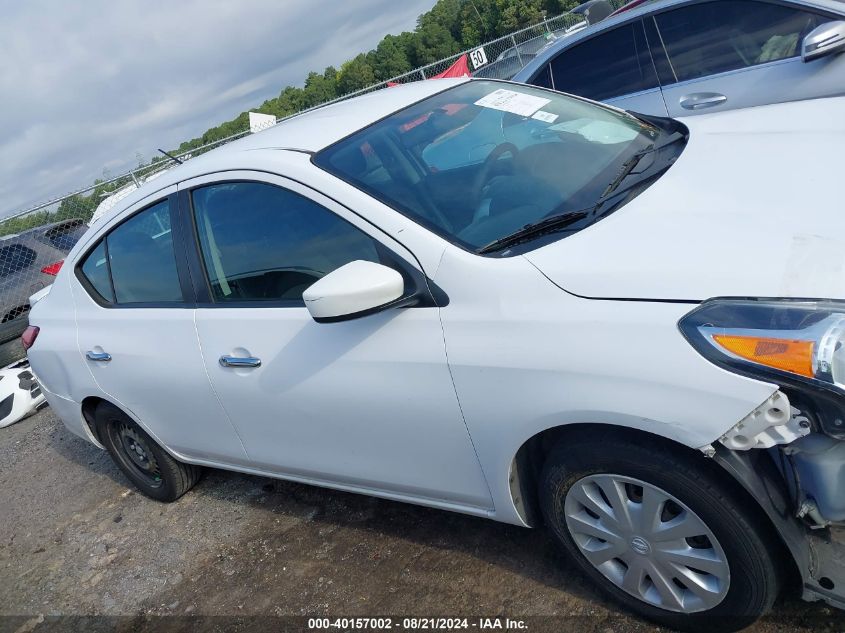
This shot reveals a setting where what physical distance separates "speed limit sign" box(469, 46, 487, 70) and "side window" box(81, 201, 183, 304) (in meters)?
11.5

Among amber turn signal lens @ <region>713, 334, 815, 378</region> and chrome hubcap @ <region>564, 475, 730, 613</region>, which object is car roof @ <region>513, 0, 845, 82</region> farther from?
chrome hubcap @ <region>564, 475, 730, 613</region>

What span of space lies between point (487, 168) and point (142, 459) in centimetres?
264

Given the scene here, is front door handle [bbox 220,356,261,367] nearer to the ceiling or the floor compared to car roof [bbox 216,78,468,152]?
nearer to the floor

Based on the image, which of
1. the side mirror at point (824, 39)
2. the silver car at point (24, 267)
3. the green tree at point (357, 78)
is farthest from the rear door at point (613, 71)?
the green tree at point (357, 78)

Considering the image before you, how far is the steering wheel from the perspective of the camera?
7.95 feet

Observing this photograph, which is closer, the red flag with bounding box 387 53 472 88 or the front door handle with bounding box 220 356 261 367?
the front door handle with bounding box 220 356 261 367

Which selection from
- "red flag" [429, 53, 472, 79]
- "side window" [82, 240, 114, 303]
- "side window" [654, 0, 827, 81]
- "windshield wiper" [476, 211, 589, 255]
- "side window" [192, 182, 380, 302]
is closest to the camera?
"windshield wiper" [476, 211, 589, 255]

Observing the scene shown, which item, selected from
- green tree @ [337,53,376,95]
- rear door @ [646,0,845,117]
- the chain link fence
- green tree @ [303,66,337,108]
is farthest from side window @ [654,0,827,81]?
green tree @ [303,66,337,108]

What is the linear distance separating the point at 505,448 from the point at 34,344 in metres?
3.02

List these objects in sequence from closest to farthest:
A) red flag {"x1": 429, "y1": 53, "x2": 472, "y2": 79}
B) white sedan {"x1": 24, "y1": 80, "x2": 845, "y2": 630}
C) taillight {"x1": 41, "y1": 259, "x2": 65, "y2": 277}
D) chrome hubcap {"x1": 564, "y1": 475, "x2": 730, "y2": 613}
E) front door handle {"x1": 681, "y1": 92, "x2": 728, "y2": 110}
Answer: white sedan {"x1": 24, "y1": 80, "x2": 845, "y2": 630} → chrome hubcap {"x1": 564, "y1": 475, "x2": 730, "y2": 613} → front door handle {"x1": 681, "y1": 92, "x2": 728, "y2": 110} → taillight {"x1": 41, "y1": 259, "x2": 65, "y2": 277} → red flag {"x1": 429, "y1": 53, "x2": 472, "y2": 79}

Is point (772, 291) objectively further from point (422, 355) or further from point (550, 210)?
point (422, 355)

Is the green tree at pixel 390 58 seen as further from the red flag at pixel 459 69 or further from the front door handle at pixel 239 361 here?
the front door handle at pixel 239 361

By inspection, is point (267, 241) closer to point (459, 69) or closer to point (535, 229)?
point (535, 229)

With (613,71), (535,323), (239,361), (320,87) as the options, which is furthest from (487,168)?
(320,87)
